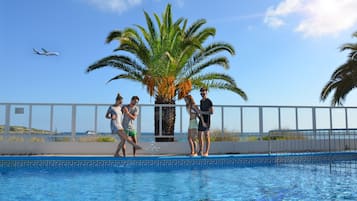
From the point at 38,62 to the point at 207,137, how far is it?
14.7 metres

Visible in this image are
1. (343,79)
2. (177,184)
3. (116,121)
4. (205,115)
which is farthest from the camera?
(343,79)

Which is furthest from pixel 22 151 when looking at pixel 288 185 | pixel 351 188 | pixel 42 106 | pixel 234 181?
pixel 351 188

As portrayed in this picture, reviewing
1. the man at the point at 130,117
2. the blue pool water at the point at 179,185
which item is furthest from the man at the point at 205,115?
the man at the point at 130,117

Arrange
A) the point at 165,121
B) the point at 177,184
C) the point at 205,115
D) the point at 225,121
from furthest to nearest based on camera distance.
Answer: the point at 225,121, the point at 165,121, the point at 205,115, the point at 177,184

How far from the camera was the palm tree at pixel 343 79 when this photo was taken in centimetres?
1652

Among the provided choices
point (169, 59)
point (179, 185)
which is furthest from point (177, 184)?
point (169, 59)

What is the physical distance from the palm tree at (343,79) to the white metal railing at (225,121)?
3641 millimetres

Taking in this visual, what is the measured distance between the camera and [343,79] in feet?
55.9

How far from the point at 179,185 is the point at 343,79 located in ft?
45.7

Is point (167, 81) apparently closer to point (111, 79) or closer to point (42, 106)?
point (111, 79)

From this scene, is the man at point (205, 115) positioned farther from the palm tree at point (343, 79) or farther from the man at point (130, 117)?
the palm tree at point (343, 79)

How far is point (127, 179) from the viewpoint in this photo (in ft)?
22.6

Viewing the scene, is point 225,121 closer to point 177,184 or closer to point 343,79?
point 177,184

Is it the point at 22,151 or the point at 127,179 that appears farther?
the point at 22,151
